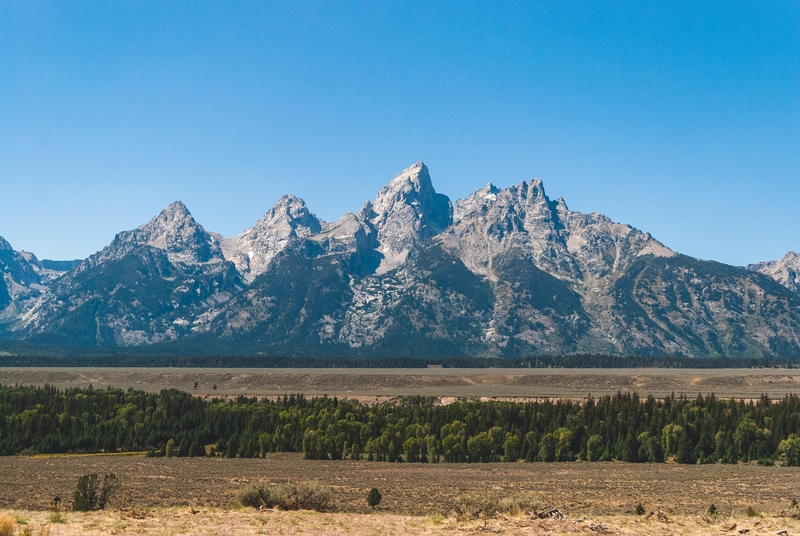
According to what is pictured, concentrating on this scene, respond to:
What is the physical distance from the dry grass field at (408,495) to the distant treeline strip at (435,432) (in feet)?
27.3

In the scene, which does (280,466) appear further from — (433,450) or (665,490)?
(665,490)

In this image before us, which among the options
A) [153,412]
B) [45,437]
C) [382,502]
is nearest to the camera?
[382,502]

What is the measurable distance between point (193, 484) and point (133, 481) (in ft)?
22.9


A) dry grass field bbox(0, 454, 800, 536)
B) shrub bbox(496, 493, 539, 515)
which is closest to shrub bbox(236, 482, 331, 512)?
dry grass field bbox(0, 454, 800, 536)

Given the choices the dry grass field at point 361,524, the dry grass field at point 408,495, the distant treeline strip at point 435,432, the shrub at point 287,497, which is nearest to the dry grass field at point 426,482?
the dry grass field at point 408,495

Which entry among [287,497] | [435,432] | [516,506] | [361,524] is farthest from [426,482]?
[435,432]

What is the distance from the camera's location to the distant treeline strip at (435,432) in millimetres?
111000

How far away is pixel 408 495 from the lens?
6575 centimetres

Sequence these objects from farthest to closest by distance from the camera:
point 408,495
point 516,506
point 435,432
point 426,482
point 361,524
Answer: point 435,432 < point 426,482 < point 408,495 < point 516,506 < point 361,524

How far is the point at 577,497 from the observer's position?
6525 centimetres

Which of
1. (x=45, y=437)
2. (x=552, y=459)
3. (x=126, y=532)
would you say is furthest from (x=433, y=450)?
(x=126, y=532)

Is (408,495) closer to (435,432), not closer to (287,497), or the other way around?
(287,497)

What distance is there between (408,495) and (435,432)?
56.4m

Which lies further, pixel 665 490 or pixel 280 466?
pixel 280 466
